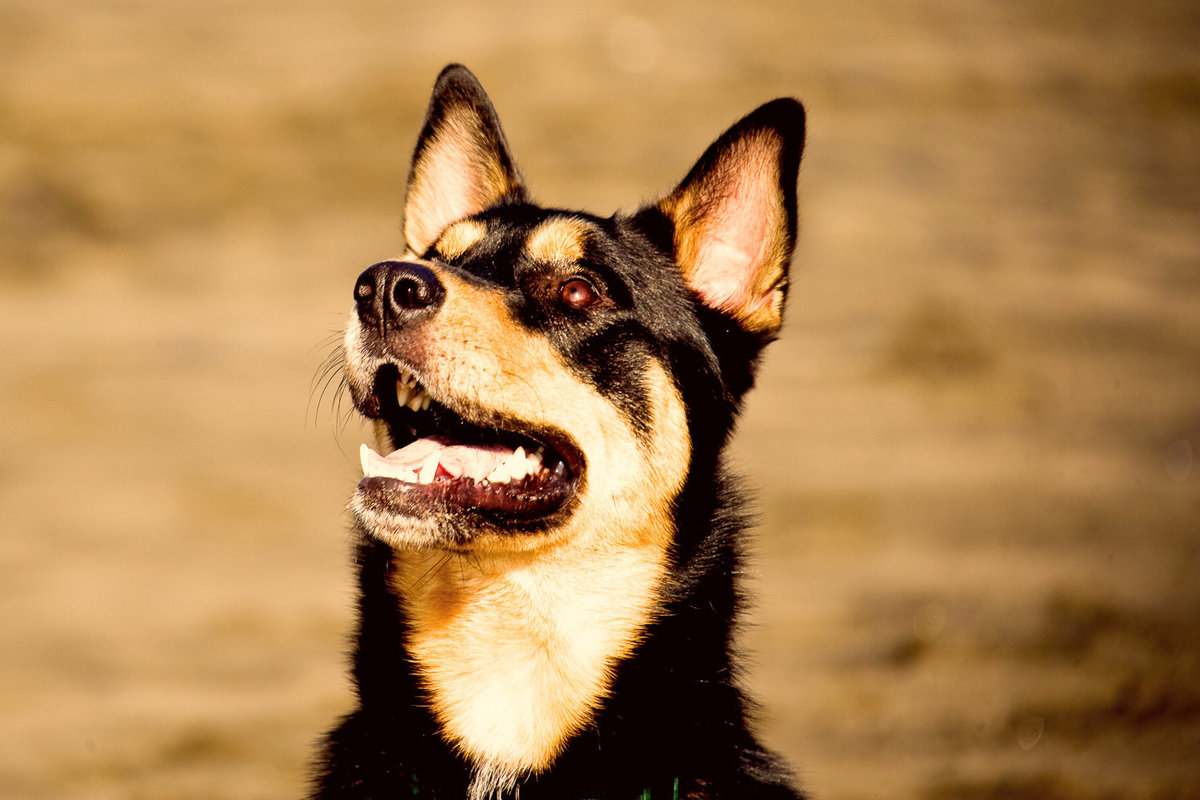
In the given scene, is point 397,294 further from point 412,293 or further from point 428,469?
point 428,469

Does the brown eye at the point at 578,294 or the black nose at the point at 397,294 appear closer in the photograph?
the black nose at the point at 397,294

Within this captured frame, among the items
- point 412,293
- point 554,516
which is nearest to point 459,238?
point 412,293

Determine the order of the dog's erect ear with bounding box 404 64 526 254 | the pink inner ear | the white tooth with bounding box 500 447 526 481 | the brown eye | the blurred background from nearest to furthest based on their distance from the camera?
the white tooth with bounding box 500 447 526 481, the brown eye, the pink inner ear, the dog's erect ear with bounding box 404 64 526 254, the blurred background

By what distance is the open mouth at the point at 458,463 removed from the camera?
3119 mm

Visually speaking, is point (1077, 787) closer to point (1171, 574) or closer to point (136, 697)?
point (1171, 574)

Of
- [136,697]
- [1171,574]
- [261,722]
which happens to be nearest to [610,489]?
[261,722]

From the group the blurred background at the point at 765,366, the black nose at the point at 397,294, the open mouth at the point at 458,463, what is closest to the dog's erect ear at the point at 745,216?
the open mouth at the point at 458,463

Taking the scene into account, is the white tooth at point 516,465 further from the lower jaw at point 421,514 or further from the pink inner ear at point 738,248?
the pink inner ear at point 738,248

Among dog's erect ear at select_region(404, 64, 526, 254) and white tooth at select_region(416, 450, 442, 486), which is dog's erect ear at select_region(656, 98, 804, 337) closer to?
dog's erect ear at select_region(404, 64, 526, 254)

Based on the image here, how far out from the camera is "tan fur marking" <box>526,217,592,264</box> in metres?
3.59

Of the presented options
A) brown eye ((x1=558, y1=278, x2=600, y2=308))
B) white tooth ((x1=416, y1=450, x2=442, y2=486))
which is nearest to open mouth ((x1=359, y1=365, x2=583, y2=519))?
white tooth ((x1=416, y1=450, x2=442, y2=486))

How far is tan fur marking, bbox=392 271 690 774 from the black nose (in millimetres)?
59

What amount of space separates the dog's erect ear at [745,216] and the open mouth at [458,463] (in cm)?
89

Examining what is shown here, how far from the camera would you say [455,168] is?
4152 mm
